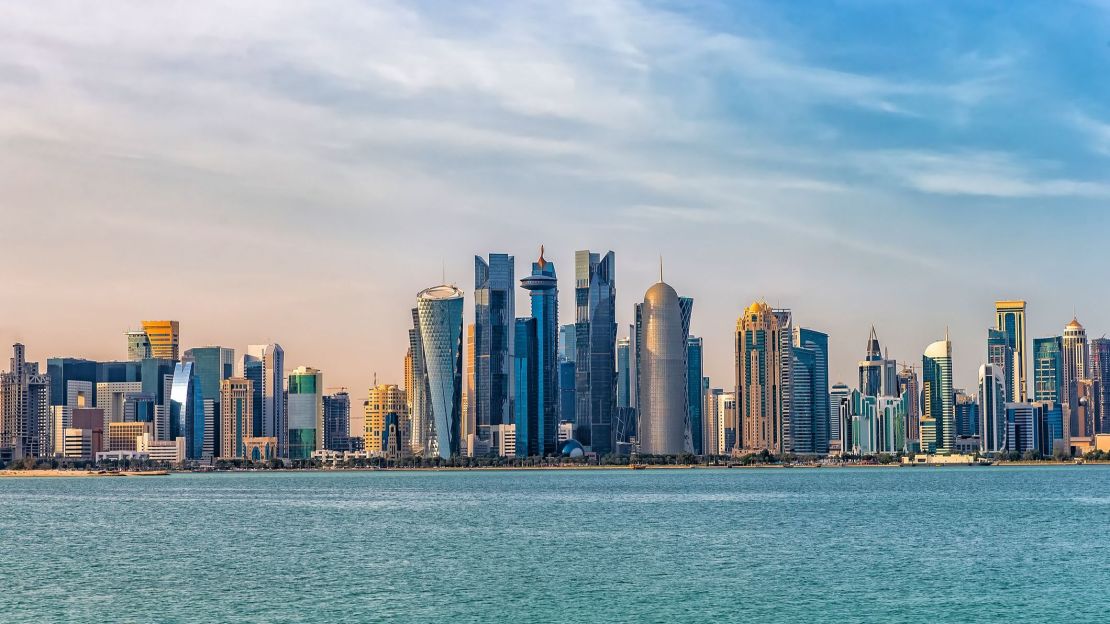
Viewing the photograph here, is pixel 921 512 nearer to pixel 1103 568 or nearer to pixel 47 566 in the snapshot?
pixel 1103 568

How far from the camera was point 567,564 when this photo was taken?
70438mm

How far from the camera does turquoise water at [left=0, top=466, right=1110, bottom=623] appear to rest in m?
54.8

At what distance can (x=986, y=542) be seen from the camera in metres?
81.3

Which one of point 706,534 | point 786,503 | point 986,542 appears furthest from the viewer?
point 786,503

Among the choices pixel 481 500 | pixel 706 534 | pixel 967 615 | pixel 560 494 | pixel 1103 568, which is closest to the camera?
pixel 967 615

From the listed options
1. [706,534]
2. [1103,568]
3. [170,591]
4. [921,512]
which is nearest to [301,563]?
[170,591]

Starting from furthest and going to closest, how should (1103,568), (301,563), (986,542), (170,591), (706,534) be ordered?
(706,534), (986,542), (301,563), (1103,568), (170,591)

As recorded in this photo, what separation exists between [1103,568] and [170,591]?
137ft

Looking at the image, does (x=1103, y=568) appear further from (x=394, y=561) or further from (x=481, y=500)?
(x=481, y=500)

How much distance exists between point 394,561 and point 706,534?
23.0 meters

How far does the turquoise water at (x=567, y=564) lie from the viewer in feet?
180

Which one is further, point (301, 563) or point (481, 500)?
point (481, 500)

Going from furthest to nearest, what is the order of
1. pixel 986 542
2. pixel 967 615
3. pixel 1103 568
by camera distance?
pixel 986 542 < pixel 1103 568 < pixel 967 615

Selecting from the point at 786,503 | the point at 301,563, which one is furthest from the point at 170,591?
the point at 786,503
